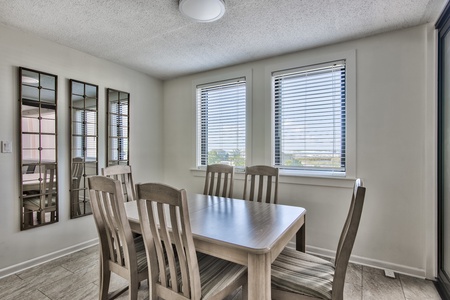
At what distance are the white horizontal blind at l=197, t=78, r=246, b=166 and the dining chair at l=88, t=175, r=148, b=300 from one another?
6.22 ft

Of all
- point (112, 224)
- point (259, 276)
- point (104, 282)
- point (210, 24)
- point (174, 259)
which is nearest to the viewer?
point (259, 276)

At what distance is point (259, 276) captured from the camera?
124cm

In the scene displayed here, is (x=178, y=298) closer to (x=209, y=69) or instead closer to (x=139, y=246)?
(x=139, y=246)

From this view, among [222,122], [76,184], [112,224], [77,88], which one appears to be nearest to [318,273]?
[112,224]

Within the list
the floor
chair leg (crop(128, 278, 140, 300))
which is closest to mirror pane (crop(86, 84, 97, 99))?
the floor

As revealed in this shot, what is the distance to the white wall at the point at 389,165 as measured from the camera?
2223 millimetres

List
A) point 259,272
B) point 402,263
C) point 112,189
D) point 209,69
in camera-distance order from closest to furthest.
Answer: point 259,272 → point 112,189 → point 402,263 → point 209,69

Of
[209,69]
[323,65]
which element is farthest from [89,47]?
[323,65]

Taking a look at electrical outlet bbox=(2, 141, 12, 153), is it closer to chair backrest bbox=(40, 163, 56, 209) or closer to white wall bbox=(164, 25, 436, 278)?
chair backrest bbox=(40, 163, 56, 209)

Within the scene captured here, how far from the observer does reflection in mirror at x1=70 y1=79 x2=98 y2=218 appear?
2.80 m

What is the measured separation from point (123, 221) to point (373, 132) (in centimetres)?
251

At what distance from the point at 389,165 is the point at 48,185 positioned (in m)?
3.68

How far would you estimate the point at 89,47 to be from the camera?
2766 millimetres

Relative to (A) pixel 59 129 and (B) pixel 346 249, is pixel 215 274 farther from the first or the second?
(A) pixel 59 129
